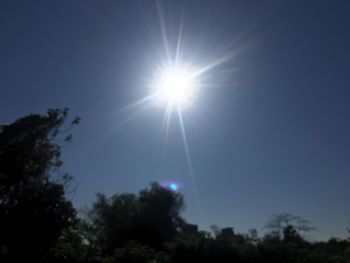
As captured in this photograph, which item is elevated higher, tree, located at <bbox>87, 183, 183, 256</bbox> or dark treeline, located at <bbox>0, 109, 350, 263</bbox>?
tree, located at <bbox>87, 183, 183, 256</bbox>

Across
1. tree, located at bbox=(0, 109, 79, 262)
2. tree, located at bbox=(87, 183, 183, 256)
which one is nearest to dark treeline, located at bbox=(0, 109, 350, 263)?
tree, located at bbox=(0, 109, 79, 262)

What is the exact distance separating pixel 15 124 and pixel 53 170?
329 centimetres

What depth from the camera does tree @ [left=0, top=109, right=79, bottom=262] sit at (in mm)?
9666

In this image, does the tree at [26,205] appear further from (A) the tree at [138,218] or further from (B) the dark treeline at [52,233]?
(A) the tree at [138,218]

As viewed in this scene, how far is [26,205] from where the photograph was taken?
33.9 feet

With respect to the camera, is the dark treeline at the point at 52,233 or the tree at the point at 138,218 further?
the tree at the point at 138,218

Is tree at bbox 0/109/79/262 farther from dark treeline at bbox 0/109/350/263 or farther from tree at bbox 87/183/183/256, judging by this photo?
tree at bbox 87/183/183/256

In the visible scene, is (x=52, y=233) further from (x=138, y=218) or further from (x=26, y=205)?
(x=138, y=218)

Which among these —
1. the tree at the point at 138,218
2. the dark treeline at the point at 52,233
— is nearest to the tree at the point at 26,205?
the dark treeline at the point at 52,233

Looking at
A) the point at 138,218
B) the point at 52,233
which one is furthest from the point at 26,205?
the point at 138,218

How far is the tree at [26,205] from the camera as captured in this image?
967 centimetres

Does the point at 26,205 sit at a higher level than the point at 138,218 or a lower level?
lower

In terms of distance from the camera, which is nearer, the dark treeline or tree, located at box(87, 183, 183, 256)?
the dark treeline

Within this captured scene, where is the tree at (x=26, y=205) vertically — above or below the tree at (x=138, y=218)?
below
